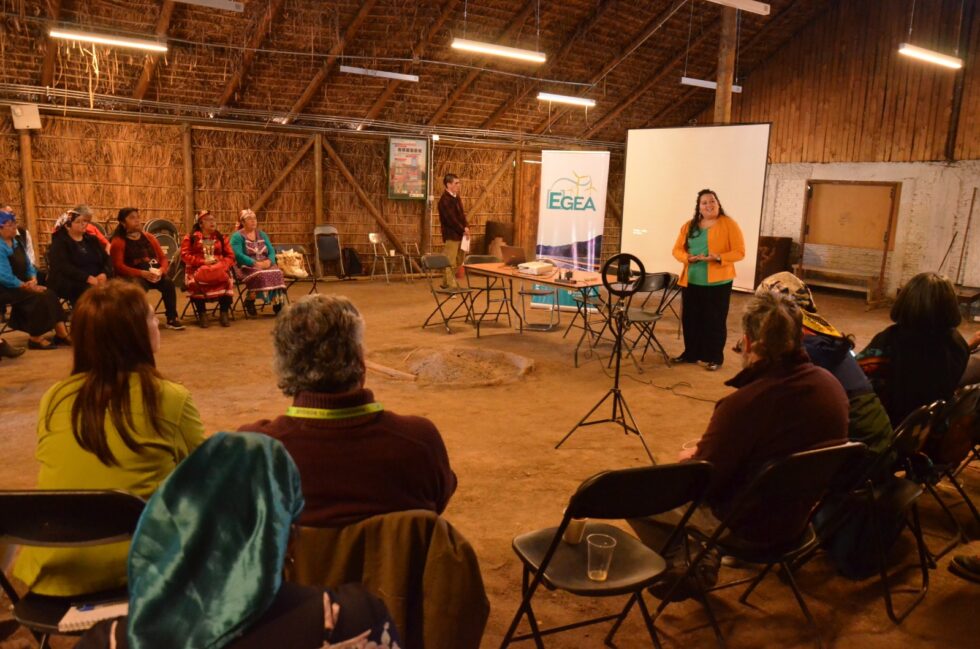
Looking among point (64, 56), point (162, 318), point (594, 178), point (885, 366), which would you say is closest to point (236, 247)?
point (162, 318)

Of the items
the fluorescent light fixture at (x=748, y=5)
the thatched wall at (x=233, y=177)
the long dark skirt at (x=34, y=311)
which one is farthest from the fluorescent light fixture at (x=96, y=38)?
the fluorescent light fixture at (x=748, y=5)

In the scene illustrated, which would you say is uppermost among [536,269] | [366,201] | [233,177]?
[233,177]

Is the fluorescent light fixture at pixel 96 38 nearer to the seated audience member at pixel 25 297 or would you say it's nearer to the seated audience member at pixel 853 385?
the seated audience member at pixel 25 297

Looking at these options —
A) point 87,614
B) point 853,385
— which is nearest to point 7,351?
point 87,614

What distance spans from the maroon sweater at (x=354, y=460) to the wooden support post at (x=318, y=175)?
973 cm

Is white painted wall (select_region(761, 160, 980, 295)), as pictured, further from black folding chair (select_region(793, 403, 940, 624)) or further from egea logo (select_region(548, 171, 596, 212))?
black folding chair (select_region(793, 403, 940, 624))

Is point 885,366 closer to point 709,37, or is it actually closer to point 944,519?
point 944,519

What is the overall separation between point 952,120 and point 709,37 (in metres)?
3.89

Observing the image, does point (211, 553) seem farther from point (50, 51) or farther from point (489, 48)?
point (50, 51)

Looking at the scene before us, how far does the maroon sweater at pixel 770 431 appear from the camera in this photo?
2.19m

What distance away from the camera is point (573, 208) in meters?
8.26

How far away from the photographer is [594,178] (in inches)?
319

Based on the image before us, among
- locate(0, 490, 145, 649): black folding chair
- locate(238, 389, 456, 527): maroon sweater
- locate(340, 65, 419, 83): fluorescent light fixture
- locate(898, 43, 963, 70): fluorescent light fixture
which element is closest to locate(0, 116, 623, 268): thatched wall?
locate(340, 65, 419, 83): fluorescent light fixture

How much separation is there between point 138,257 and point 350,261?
4.58 metres
